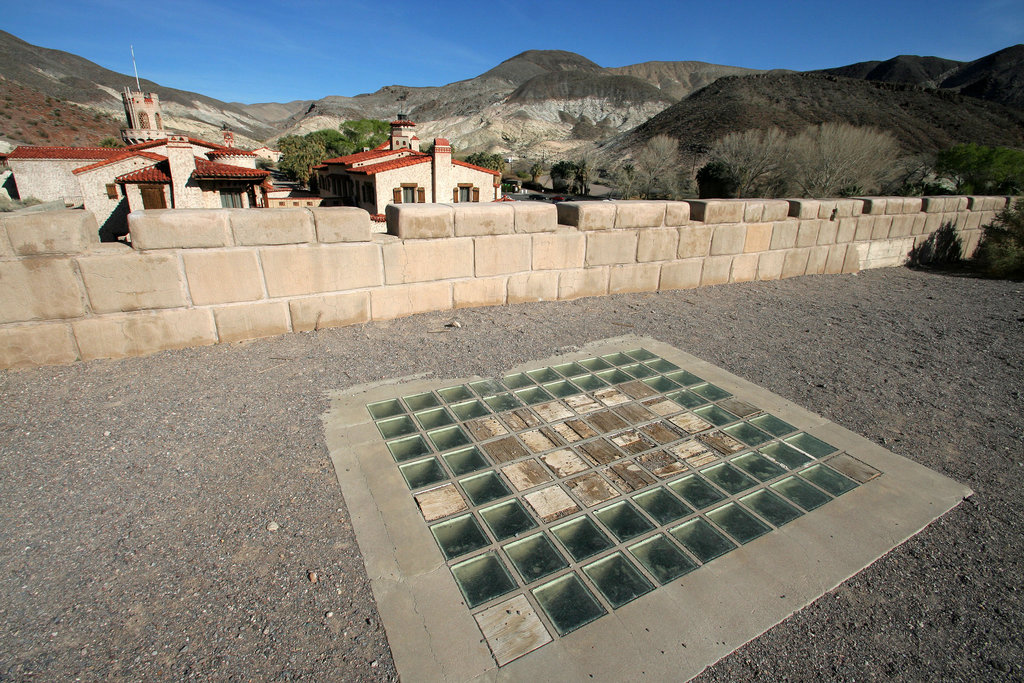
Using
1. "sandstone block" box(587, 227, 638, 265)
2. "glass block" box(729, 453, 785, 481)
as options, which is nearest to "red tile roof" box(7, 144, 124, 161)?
"sandstone block" box(587, 227, 638, 265)

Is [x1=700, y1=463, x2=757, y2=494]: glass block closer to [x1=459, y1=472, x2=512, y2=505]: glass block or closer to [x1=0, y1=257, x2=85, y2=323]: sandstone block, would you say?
[x1=459, y1=472, x2=512, y2=505]: glass block

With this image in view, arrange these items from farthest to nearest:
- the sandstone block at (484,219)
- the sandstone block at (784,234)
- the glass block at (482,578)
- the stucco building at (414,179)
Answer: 1. the stucco building at (414,179)
2. the sandstone block at (784,234)
3. the sandstone block at (484,219)
4. the glass block at (482,578)

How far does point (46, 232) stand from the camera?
3.91 m

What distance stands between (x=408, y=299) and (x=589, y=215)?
7.95ft

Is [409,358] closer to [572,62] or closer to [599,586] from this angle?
[599,586]

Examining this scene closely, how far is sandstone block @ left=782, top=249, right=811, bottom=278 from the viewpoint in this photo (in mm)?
7805

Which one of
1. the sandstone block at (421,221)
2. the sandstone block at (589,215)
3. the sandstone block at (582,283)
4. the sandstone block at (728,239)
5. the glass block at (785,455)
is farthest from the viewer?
the sandstone block at (728,239)

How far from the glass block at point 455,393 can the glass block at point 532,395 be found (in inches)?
16.2

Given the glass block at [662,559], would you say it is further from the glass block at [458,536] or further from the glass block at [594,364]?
the glass block at [594,364]

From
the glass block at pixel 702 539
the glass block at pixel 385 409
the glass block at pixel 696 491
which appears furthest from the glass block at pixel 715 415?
the glass block at pixel 385 409

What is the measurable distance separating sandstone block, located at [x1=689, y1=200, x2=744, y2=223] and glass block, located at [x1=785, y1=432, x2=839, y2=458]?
13.0ft

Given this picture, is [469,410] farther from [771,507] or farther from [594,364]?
[771,507]

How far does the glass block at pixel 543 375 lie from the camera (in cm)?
440

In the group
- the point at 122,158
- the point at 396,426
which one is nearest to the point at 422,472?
the point at 396,426
